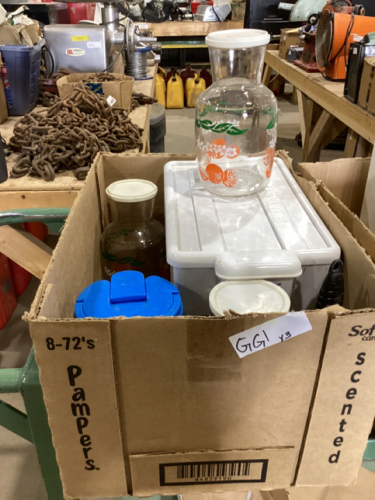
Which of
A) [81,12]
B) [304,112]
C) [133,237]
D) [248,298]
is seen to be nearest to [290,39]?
[304,112]

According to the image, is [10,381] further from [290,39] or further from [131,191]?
[290,39]

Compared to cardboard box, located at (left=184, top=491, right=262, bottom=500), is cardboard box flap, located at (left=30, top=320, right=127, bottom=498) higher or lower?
higher

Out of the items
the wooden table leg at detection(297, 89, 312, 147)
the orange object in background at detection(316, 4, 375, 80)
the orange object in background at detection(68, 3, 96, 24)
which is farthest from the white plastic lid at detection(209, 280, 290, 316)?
the orange object in background at detection(68, 3, 96, 24)

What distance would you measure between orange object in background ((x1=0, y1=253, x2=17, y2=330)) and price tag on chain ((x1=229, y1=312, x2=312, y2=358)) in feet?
5.48

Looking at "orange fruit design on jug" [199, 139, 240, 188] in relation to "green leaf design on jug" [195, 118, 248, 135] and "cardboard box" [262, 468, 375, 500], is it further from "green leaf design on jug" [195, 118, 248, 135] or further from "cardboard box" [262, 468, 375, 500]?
"cardboard box" [262, 468, 375, 500]

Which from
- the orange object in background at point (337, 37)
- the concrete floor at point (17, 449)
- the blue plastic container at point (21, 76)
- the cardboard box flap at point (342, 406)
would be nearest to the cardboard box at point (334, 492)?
the concrete floor at point (17, 449)

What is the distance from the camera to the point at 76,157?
54.3 inches

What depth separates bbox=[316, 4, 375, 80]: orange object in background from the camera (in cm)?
229

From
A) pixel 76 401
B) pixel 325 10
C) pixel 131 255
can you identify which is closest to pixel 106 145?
pixel 131 255

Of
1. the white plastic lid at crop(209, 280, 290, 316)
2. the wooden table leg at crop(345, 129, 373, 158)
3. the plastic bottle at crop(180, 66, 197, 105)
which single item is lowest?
the plastic bottle at crop(180, 66, 197, 105)

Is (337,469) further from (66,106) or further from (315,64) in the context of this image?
(315,64)

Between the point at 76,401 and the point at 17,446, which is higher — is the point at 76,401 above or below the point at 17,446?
above

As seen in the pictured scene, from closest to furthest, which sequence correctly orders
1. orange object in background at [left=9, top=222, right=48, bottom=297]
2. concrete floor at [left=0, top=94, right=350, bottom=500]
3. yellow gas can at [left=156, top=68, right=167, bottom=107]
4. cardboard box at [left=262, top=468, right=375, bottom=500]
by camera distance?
cardboard box at [left=262, top=468, right=375, bottom=500], concrete floor at [left=0, top=94, right=350, bottom=500], orange object in background at [left=9, top=222, right=48, bottom=297], yellow gas can at [left=156, top=68, right=167, bottom=107]

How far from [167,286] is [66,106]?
131 cm
